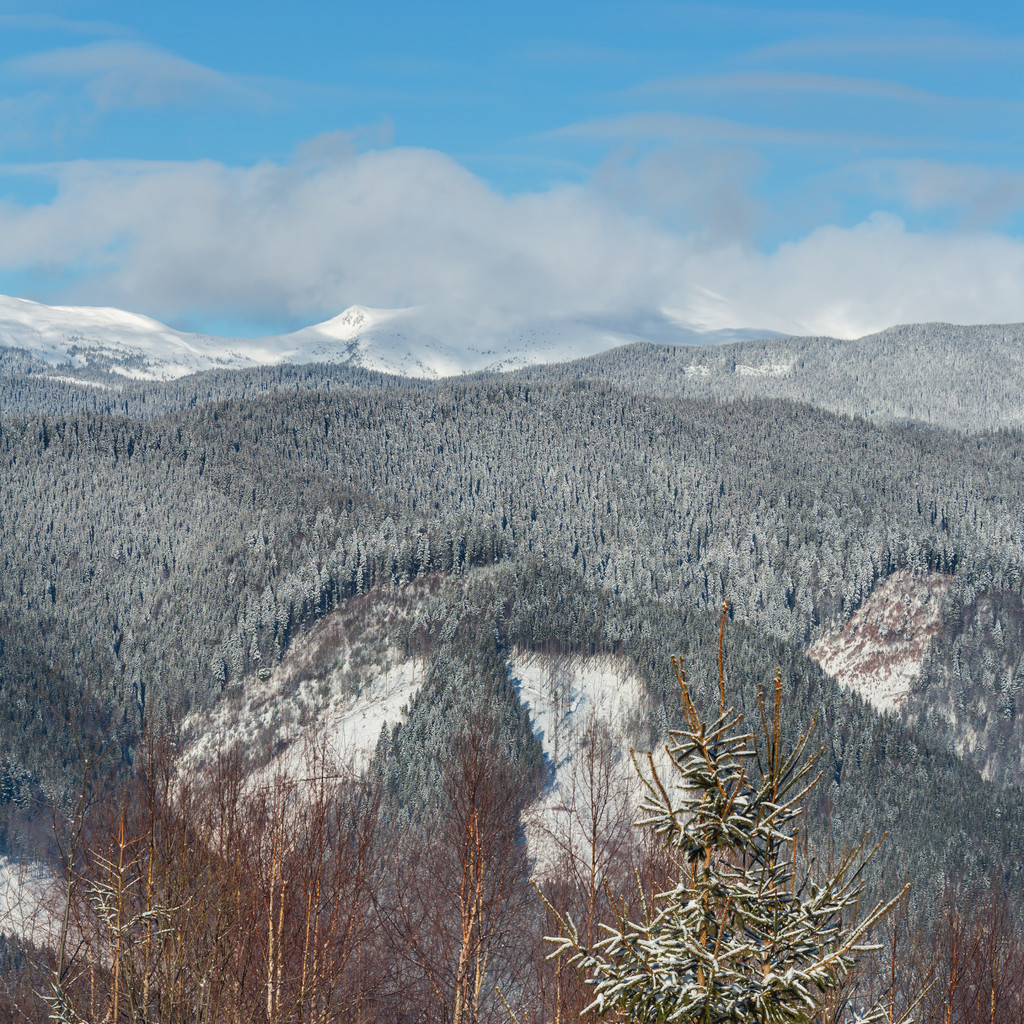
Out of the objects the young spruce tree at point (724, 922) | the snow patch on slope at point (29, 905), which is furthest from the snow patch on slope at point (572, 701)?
the young spruce tree at point (724, 922)

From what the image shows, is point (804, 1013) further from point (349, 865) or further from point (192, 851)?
point (192, 851)

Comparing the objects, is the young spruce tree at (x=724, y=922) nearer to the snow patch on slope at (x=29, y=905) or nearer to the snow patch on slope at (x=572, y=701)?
the snow patch on slope at (x=29, y=905)

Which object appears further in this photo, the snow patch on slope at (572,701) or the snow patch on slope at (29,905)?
the snow patch on slope at (572,701)

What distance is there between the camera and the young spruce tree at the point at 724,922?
8312mm

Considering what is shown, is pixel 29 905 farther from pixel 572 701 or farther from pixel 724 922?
pixel 572 701

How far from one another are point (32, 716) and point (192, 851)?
638ft

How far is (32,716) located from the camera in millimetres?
193250

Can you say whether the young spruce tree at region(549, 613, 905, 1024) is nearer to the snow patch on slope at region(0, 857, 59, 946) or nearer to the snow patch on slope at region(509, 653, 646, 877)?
the snow patch on slope at region(0, 857, 59, 946)

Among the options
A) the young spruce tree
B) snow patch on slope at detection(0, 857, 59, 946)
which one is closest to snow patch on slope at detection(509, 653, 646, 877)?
snow patch on slope at detection(0, 857, 59, 946)

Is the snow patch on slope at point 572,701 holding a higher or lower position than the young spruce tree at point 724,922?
lower

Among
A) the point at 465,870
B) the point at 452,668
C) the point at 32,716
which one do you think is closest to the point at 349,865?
the point at 465,870

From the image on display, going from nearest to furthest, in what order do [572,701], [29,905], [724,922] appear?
[724,922] → [29,905] → [572,701]

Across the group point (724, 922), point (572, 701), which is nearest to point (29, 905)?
point (724, 922)

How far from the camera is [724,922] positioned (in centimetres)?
857
